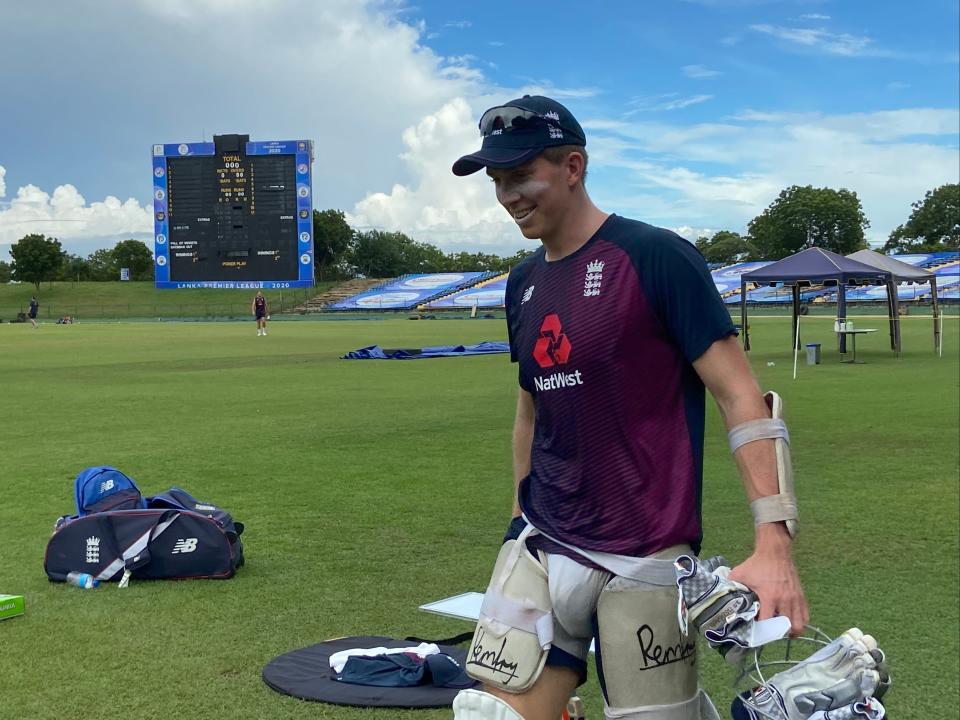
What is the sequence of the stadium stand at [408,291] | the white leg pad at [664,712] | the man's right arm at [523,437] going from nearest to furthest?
1. the white leg pad at [664,712]
2. the man's right arm at [523,437]
3. the stadium stand at [408,291]

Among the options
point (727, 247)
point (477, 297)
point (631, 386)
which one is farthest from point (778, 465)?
point (727, 247)

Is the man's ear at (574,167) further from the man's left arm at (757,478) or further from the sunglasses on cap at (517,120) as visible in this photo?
the man's left arm at (757,478)

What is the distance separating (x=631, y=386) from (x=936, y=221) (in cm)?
11443

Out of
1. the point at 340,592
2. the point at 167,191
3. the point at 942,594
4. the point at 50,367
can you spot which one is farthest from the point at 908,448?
the point at 167,191

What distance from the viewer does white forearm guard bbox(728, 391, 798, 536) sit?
2.41m

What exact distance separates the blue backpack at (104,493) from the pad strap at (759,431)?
16.5 feet

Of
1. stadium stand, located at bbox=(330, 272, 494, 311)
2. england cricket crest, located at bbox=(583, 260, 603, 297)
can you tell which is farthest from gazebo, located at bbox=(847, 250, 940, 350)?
stadium stand, located at bbox=(330, 272, 494, 311)

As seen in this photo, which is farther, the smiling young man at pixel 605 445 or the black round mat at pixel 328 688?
the black round mat at pixel 328 688

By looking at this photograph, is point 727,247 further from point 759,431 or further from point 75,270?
point 759,431

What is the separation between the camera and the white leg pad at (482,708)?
104 inches

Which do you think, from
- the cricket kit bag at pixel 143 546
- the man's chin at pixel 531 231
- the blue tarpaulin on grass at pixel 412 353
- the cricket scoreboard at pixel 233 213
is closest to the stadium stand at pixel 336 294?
the cricket scoreboard at pixel 233 213

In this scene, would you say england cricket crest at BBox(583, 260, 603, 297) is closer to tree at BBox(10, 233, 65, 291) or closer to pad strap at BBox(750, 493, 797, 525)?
pad strap at BBox(750, 493, 797, 525)

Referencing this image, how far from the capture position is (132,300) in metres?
82.7

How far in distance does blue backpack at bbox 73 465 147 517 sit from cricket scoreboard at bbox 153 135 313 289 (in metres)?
46.4
